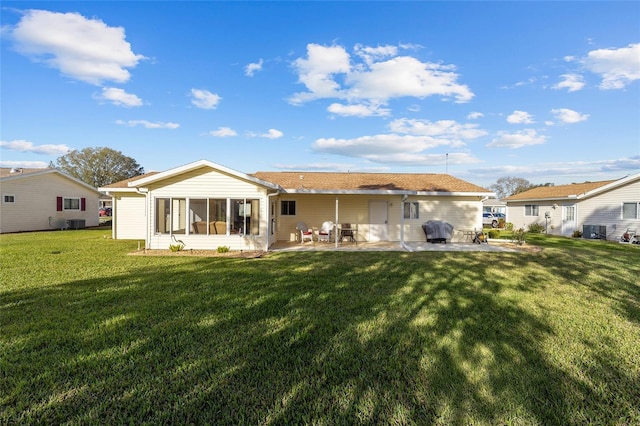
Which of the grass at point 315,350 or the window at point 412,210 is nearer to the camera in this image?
the grass at point 315,350

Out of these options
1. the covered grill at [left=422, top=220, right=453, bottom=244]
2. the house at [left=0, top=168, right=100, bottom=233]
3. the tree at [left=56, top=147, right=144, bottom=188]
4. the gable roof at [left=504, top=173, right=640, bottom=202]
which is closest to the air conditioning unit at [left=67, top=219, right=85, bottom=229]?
the house at [left=0, top=168, right=100, bottom=233]

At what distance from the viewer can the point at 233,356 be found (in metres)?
3.53

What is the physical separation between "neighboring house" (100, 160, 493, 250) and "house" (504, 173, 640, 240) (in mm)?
8858

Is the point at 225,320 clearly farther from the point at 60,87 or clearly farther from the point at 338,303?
the point at 60,87

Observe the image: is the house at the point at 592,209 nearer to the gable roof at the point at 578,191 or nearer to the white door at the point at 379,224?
the gable roof at the point at 578,191

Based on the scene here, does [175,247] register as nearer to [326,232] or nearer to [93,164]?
[326,232]

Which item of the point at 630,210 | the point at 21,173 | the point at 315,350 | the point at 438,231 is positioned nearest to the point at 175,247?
the point at 315,350

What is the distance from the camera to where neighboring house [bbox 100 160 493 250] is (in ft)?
39.8

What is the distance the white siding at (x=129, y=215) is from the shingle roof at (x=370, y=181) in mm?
6661

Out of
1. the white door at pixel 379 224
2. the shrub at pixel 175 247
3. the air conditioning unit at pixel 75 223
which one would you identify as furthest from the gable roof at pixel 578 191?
the air conditioning unit at pixel 75 223

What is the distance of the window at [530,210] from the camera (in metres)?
23.7

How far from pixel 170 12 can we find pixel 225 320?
1142 cm

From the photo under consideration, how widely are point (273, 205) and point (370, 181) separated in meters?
5.46

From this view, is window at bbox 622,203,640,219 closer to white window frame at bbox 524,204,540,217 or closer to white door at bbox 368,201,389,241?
white window frame at bbox 524,204,540,217
